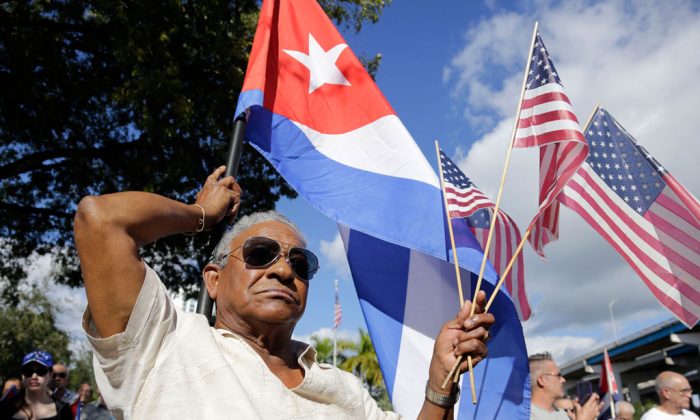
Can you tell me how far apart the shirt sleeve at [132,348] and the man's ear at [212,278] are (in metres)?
0.65

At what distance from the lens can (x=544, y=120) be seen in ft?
11.0

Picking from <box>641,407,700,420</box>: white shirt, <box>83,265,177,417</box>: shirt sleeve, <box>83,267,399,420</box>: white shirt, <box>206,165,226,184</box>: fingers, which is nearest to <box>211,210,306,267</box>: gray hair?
<box>206,165,226,184</box>: fingers

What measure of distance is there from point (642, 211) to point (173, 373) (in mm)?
→ 3302

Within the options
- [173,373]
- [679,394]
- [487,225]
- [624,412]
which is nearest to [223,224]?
[173,373]

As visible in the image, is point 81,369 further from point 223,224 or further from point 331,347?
point 223,224

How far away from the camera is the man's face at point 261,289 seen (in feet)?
6.98

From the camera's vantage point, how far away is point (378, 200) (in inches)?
135

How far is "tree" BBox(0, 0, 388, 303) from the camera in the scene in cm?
719

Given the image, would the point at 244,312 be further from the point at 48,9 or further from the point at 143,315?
the point at 48,9

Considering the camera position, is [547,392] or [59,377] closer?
[547,392]

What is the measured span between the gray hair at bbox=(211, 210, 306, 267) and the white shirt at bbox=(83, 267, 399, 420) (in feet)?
1.57

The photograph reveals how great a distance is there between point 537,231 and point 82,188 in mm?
8722

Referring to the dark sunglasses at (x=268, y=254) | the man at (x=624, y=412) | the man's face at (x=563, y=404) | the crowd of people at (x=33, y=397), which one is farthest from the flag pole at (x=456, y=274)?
the man at (x=624, y=412)

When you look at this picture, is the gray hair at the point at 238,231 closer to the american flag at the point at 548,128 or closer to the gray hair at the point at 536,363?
the american flag at the point at 548,128
